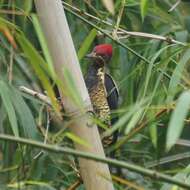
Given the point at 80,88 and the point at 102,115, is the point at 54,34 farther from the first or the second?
the point at 102,115

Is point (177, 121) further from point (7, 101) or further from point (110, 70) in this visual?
point (110, 70)

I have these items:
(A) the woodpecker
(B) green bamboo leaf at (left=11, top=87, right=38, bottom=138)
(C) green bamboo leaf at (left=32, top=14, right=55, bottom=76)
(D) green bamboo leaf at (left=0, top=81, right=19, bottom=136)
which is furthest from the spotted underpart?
(C) green bamboo leaf at (left=32, top=14, right=55, bottom=76)

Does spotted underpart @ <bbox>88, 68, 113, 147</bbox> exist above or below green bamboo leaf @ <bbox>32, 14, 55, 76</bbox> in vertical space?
below

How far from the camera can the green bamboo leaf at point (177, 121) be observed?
844 mm

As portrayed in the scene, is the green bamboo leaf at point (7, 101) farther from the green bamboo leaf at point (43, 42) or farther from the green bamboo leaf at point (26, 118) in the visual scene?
the green bamboo leaf at point (43, 42)

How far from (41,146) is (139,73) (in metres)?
0.89

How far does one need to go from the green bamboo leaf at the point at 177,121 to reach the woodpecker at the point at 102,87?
31.1 inches

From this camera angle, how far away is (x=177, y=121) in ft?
2.85

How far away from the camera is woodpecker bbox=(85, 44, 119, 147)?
1.74 m

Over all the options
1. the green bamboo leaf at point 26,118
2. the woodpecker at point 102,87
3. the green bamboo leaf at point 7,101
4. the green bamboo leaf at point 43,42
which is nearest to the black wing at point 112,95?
the woodpecker at point 102,87

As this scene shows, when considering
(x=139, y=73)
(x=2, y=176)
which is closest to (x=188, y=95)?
(x=139, y=73)

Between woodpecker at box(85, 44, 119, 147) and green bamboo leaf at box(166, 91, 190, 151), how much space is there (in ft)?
2.60

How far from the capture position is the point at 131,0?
5.75 feet

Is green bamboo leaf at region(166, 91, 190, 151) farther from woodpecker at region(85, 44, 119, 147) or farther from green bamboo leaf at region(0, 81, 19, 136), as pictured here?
woodpecker at region(85, 44, 119, 147)
